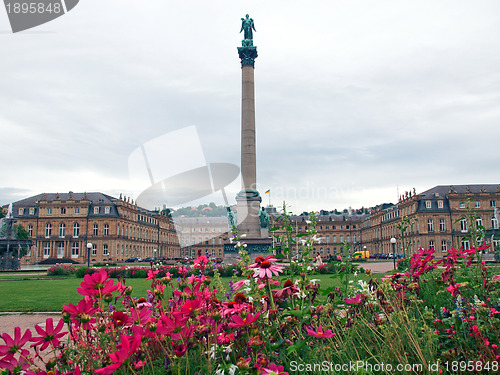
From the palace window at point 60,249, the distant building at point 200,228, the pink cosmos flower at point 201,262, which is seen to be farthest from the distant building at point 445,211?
the pink cosmos flower at point 201,262

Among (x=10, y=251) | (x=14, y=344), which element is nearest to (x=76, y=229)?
(x=10, y=251)

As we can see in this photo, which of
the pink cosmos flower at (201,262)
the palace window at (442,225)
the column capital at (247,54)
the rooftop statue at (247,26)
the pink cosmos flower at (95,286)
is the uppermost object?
the rooftop statue at (247,26)

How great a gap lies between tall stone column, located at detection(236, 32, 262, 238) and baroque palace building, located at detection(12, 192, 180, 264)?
61.2 meters

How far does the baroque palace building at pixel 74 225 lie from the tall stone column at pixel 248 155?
61229 millimetres

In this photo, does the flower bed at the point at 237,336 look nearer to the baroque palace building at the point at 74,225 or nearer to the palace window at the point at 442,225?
the baroque palace building at the point at 74,225

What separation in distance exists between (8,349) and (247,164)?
107 feet

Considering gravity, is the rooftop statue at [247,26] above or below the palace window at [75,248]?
above

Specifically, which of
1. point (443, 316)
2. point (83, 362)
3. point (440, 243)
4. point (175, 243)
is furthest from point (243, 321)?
point (175, 243)

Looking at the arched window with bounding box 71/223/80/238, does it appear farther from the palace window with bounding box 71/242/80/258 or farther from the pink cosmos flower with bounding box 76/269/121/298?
the pink cosmos flower with bounding box 76/269/121/298

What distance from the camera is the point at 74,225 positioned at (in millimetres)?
91625

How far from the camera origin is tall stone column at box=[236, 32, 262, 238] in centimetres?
3403

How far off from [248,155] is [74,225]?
68.7m

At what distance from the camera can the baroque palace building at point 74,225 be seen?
294 feet

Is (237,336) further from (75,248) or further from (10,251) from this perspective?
(75,248)
